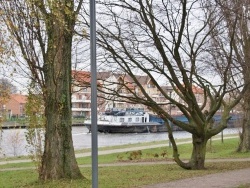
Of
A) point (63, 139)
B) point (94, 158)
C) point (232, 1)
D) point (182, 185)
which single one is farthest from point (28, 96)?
point (94, 158)

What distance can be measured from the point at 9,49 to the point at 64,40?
166cm

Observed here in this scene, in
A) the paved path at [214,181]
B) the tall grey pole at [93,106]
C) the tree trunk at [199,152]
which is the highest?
the tall grey pole at [93,106]

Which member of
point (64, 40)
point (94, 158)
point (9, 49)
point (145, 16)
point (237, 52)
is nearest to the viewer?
point (94, 158)

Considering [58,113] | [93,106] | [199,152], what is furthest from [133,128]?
[93,106]

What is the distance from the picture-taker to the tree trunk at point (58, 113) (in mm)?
13094

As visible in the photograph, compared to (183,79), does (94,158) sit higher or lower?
lower

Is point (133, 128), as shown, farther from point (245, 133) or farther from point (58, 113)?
point (58, 113)

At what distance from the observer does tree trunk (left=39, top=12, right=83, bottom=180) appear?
43.0ft

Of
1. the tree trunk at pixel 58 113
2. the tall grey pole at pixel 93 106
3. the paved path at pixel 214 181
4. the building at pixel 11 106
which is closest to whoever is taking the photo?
the tall grey pole at pixel 93 106

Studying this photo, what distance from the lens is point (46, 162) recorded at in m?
13.2

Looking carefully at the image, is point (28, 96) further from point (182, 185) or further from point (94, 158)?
point (94, 158)

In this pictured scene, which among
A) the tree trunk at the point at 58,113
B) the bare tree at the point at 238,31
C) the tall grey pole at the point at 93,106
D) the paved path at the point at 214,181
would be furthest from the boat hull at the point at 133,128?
the tall grey pole at the point at 93,106

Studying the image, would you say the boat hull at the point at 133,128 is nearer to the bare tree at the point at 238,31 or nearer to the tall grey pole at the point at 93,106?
the bare tree at the point at 238,31

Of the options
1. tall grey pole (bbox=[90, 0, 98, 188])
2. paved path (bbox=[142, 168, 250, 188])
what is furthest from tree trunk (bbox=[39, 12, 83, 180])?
tall grey pole (bbox=[90, 0, 98, 188])
